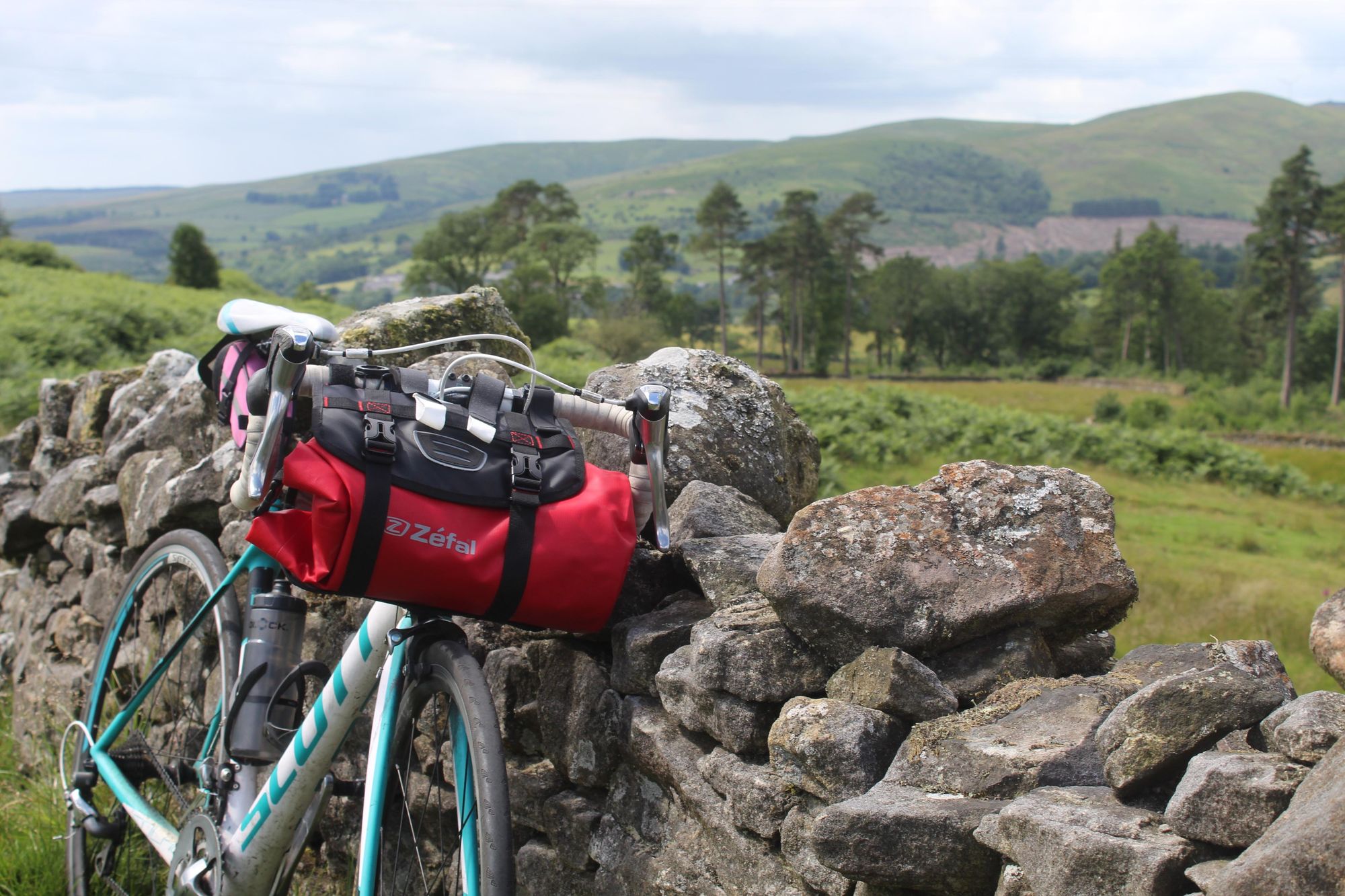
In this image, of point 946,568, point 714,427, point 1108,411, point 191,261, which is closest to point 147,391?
point 714,427

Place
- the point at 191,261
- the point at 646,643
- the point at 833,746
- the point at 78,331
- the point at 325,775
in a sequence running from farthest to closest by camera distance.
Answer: the point at 191,261, the point at 78,331, the point at 325,775, the point at 646,643, the point at 833,746

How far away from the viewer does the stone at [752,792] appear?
242cm

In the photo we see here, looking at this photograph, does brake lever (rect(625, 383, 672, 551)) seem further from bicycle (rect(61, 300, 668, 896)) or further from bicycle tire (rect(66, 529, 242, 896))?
bicycle tire (rect(66, 529, 242, 896))

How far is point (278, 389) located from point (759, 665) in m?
1.38

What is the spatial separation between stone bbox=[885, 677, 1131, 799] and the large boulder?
273 centimetres

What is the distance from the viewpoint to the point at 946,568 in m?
2.55

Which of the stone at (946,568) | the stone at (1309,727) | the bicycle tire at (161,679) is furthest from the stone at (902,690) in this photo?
the bicycle tire at (161,679)

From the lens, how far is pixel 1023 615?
2.55 meters

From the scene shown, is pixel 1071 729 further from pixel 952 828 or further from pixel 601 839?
pixel 601 839

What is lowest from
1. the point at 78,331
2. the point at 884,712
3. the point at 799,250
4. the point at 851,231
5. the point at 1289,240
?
the point at 884,712

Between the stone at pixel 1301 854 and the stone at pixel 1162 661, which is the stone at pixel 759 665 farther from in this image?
the stone at pixel 1301 854

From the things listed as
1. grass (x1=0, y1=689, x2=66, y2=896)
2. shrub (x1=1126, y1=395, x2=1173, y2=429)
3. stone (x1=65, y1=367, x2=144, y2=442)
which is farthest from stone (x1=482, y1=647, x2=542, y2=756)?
shrub (x1=1126, y1=395, x2=1173, y2=429)

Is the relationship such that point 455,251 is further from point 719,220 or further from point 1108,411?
point 1108,411

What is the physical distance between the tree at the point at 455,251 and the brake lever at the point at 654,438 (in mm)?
97318
